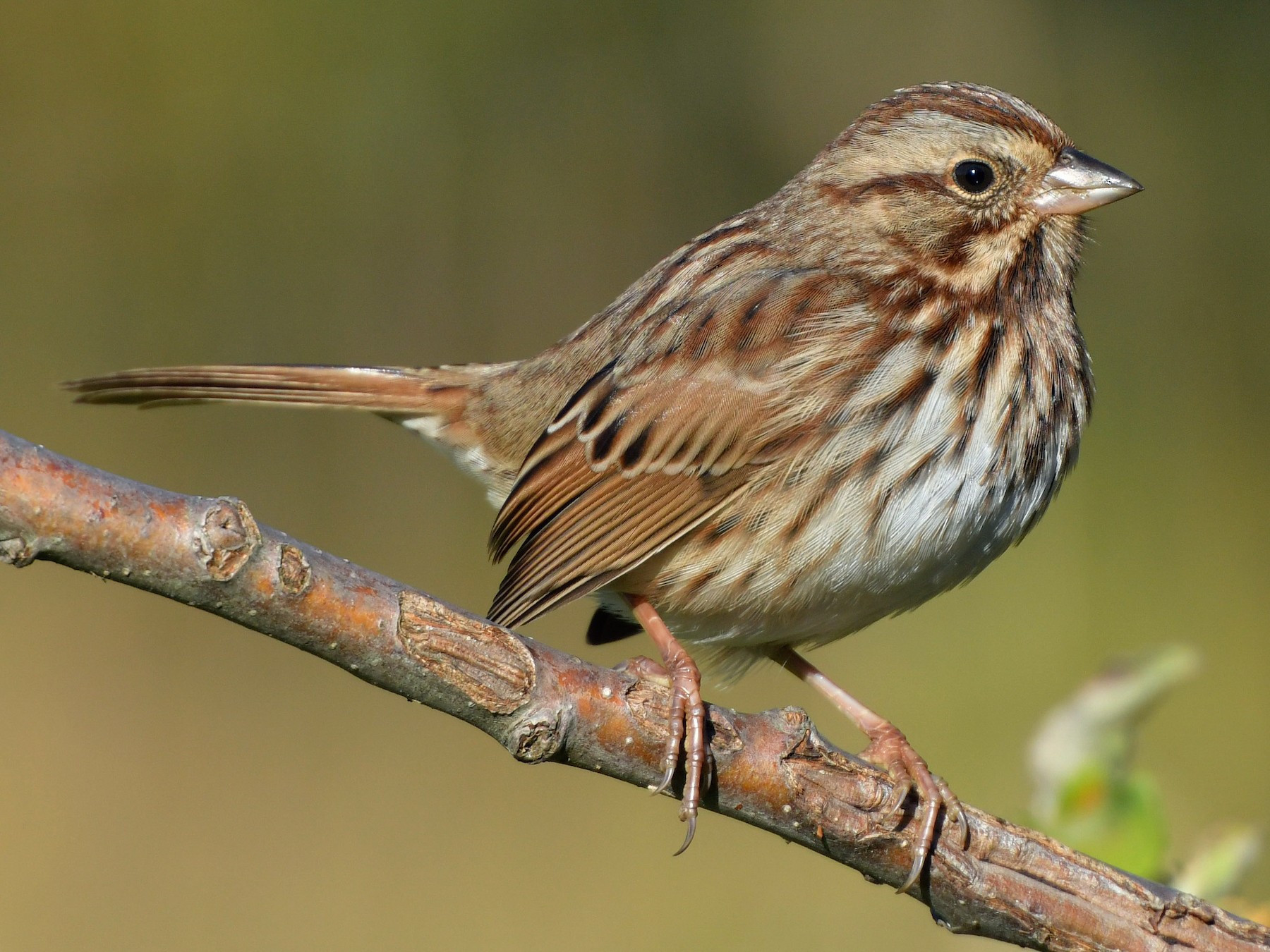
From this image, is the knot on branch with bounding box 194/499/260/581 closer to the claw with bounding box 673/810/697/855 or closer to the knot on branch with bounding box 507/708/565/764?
the knot on branch with bounding box 507/708/565/764

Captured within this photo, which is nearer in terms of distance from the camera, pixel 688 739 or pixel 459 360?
pixel 688 739

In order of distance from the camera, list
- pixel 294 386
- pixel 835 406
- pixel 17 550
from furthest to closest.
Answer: pixel 294 386
pixel 835 406
pixel 17 550

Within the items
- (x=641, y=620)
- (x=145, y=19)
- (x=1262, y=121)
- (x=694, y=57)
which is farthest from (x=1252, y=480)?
(x=145, y=19)

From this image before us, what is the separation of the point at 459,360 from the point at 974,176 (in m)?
2.88

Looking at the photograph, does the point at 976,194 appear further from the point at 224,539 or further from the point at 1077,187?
the point at 224,539

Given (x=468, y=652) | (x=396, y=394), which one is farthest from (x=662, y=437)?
(x=468, y=652)

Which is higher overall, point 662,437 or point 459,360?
point 459,360

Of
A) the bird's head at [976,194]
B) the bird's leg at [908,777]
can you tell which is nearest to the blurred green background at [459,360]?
the bird's leg at [908,777]

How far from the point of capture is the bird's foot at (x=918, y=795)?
7.32 feet

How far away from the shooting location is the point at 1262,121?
5699mm

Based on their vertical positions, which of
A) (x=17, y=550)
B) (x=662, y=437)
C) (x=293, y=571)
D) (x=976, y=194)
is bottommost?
(x=17, y=550)

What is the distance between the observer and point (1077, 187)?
2.59m

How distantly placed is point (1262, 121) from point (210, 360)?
4.31 metres

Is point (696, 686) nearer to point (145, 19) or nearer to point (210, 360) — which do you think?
point (210, 360)
